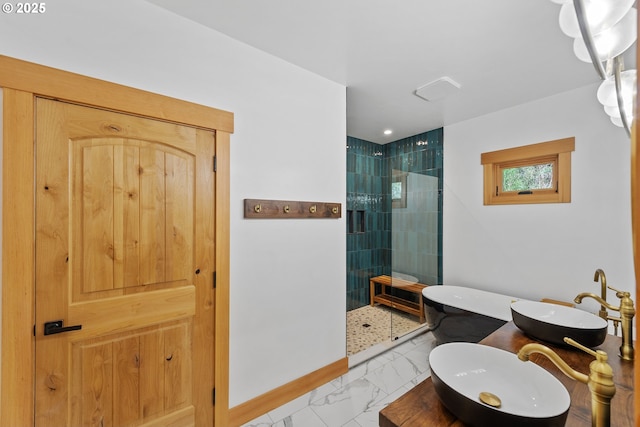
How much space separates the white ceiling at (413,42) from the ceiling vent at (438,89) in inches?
2.0

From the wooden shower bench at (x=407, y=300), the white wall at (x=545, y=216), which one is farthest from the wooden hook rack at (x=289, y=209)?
the white wall at (x=545, y=216)

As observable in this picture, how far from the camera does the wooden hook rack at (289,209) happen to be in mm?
1890

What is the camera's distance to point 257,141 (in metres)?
1.93

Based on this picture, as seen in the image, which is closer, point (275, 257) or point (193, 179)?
point (193, 179)

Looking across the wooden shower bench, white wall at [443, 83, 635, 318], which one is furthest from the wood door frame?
white wall at [443, 83, 635, 318]

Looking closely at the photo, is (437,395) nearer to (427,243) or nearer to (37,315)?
(37,315)

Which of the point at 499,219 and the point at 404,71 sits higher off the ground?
the point at 404,71

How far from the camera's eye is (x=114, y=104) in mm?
1438

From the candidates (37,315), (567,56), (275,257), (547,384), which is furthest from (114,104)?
(567,56)

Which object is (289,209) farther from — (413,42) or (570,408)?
(570,408)

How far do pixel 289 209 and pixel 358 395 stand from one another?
154 centimetres

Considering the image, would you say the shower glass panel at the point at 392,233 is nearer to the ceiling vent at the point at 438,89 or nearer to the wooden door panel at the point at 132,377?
the ceiling vent at the point at 438,89

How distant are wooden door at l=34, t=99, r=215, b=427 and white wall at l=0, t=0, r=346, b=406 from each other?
0.70ft

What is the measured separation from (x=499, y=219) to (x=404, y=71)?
1925mm
